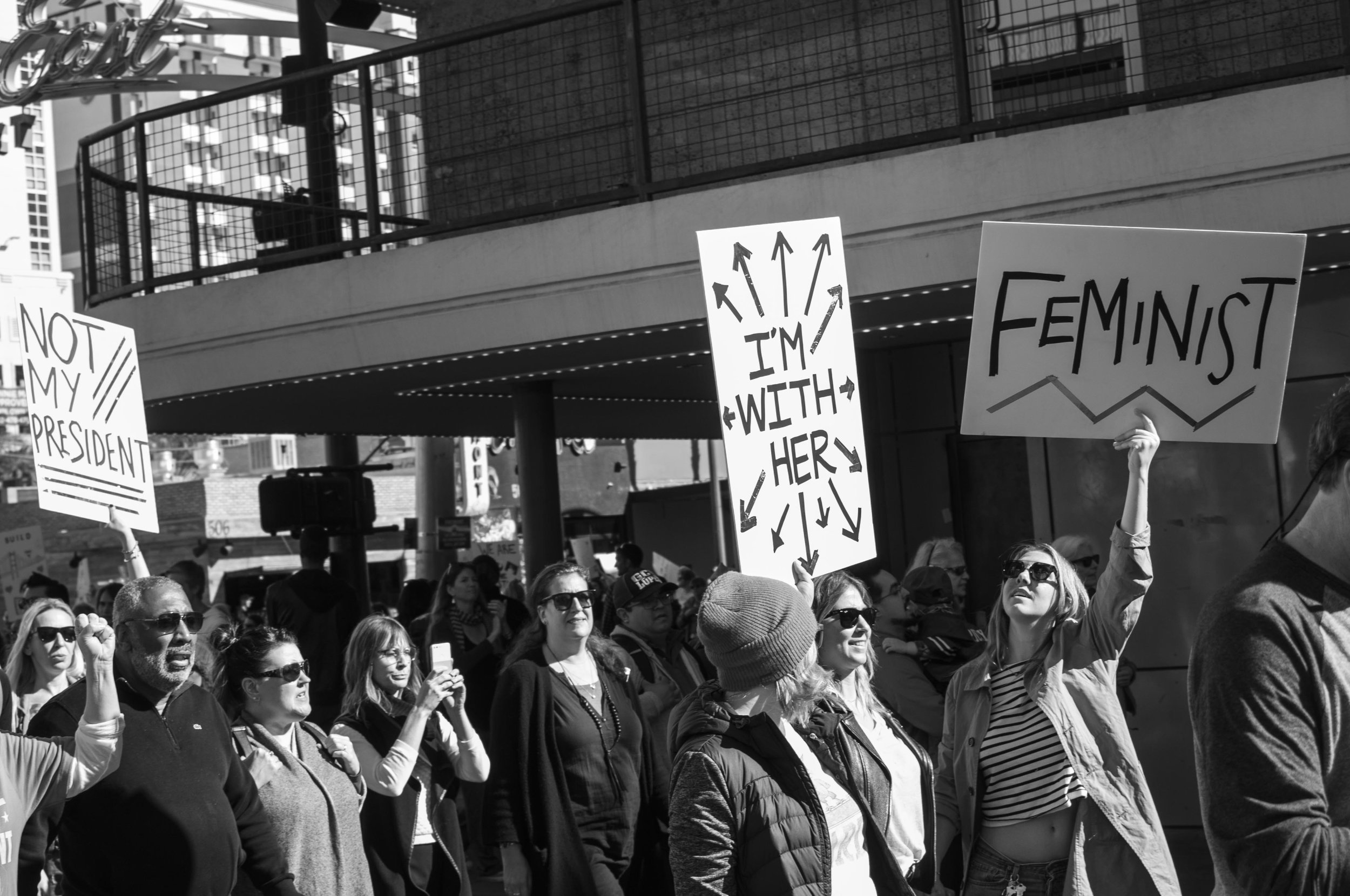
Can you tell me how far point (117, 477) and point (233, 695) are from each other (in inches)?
70.6

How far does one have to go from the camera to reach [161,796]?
463cm

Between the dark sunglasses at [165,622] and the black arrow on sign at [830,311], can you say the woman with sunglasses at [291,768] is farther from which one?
the black arrow on sign at [830,311]

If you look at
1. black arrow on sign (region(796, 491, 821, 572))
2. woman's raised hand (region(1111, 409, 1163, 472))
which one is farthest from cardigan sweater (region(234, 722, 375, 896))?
woman's raised hand (region(1111, 409, 1163, 472))

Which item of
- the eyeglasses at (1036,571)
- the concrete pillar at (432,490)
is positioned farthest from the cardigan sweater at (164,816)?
the concrete pillar at (432,490)

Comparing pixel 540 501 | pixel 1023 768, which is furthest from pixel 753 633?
pixel 540 501

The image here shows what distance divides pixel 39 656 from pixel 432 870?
1710mm

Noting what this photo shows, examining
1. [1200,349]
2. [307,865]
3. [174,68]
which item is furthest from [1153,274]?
[174,68]

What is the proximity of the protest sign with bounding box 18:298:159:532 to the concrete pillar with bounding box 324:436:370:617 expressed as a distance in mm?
5691

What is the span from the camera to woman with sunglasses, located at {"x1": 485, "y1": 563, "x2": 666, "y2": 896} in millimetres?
5664

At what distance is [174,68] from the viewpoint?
63.7m

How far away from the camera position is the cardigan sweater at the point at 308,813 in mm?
5035

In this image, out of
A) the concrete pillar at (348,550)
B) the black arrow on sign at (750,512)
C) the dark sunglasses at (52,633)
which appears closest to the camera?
the black arrow on sign at (750,512)

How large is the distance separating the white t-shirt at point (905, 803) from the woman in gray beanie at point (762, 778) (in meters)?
0.59

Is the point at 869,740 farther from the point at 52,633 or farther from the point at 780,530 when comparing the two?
the point at 52,633
